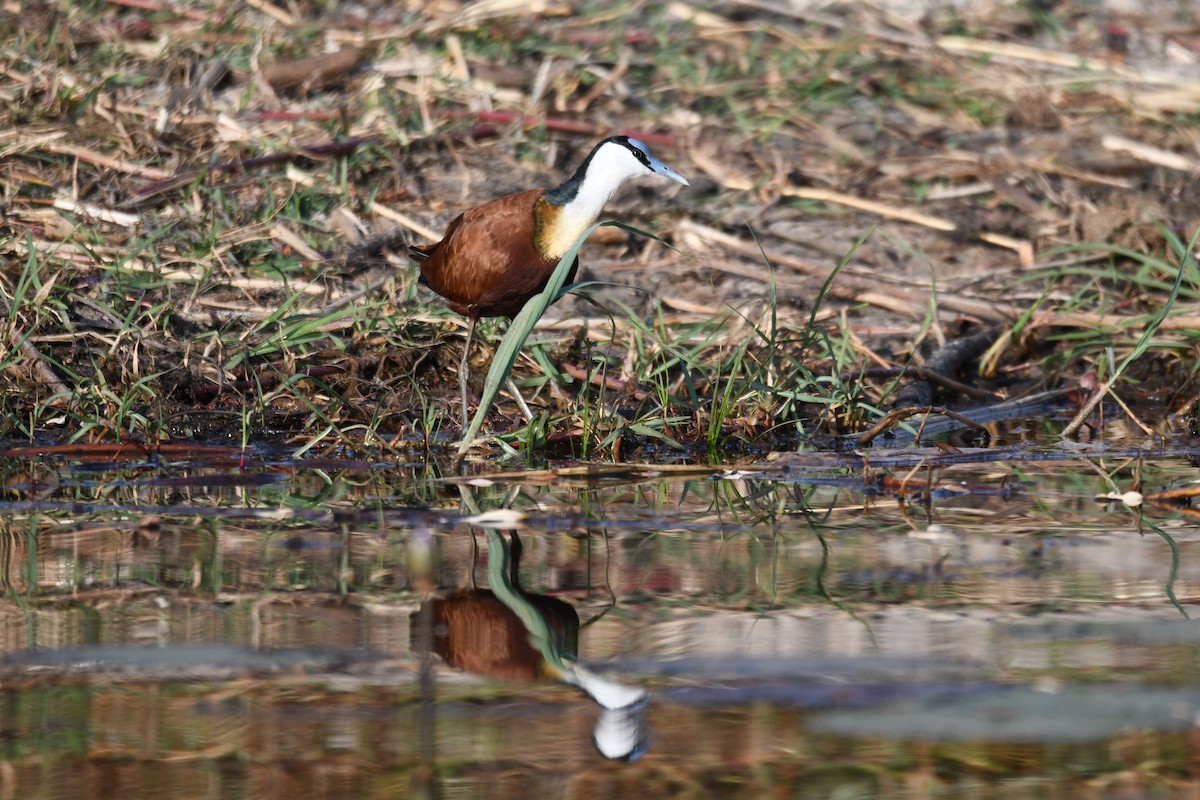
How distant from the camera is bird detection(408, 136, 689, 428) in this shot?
182 inches

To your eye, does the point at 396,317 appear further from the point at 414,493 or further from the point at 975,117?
the point at 975,117

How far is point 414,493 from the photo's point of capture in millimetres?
4039

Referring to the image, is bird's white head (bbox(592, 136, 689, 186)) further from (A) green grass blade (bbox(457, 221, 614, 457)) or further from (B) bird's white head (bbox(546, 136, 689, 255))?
(A) green grass blade (bbox(457, 221, 614, 457))

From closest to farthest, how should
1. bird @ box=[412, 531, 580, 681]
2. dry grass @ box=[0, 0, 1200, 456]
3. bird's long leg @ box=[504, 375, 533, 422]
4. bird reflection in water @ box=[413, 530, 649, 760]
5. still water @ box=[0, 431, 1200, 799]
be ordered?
still water @ box=[0, 431, 1200, 799]
bird reflection in water @ box=[413, 530, 649, 760]
bird @ box=[412, 531, 580, 681]
bird's long leg @ box=[504, 375, 533, 422]
dry grass @ box=[0, 0, 1200, 456]

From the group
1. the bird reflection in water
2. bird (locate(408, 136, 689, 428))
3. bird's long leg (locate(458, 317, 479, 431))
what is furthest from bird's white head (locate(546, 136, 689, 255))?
the bird reflection in water

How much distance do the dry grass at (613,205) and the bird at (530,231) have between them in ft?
1.18

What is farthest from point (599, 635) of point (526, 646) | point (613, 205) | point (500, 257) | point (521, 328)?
point (613, 205)

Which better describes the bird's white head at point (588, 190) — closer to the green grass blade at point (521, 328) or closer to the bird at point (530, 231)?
the bird at point (530, 231)

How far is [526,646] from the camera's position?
9.00 feet

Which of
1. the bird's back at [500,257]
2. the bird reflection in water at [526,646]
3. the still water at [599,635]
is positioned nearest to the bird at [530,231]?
the bird's back at [500,257]

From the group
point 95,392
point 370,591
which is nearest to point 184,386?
point 95,392

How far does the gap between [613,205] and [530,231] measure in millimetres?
2383

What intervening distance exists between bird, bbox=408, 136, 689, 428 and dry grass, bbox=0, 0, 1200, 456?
1.18ft

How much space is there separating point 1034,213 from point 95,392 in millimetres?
4358
